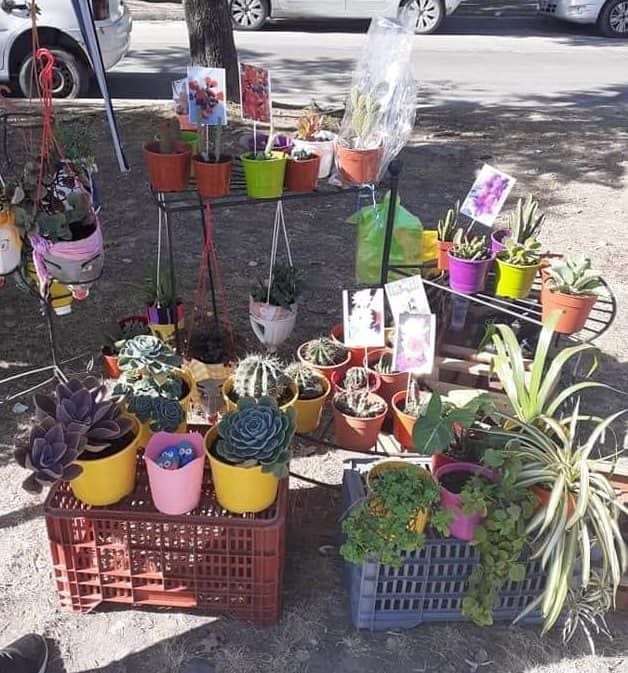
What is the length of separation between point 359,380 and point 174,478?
1051 millimetres

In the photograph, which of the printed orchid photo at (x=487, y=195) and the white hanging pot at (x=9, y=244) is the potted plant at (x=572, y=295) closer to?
the printed orchid photo at (x=487, y=195)

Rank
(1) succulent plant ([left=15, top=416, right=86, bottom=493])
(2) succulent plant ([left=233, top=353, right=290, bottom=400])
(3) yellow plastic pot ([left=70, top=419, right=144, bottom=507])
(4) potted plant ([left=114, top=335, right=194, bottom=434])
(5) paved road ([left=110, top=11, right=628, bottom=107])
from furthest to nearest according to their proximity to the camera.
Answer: (5) paved road ([left=110, top=11, right=628, bottom=107]) < (2) succulent plant ([left=233, top=353, right=290, bottom=400]) < (4) potted plant ([left=114, top=335, right=194, bottom=434]) < (3) yellow plastic pot ([left=70, top=419, right=144, bottom=507]) < (1) succulent plant ([left=15, top=416, right=86, bottom=493])

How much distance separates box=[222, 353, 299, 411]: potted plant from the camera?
7.63 feet

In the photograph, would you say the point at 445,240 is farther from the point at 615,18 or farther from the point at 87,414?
the point at 615,18

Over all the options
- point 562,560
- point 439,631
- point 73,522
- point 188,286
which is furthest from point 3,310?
point 562,560

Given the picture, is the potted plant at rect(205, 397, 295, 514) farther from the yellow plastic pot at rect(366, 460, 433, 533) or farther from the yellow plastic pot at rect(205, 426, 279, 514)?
the yellow plastic pot at rect(366, 460, 433, 533)

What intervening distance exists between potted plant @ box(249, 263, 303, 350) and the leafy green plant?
121 centimetres

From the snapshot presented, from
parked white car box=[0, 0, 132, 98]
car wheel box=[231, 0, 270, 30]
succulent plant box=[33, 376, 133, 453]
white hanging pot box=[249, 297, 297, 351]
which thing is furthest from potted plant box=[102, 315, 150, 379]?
car wheel box=[231, 0, 270, 30]

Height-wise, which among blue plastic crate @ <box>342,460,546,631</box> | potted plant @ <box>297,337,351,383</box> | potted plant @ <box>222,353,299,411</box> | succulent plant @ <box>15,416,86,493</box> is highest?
succulent plant @ <box>15,416,86,493</box>

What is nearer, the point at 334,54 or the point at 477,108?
the point at 477,108

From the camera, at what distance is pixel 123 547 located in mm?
1982

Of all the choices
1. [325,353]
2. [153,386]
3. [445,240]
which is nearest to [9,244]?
[153,386]

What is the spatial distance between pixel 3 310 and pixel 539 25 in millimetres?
11390

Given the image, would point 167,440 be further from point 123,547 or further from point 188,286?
point 188,286
